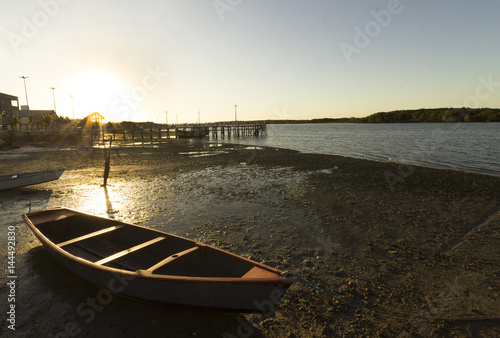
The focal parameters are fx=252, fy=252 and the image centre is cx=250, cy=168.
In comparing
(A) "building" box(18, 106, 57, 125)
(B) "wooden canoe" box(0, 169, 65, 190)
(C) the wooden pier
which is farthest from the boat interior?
(A) "building" box(18, 106, 57, 125)

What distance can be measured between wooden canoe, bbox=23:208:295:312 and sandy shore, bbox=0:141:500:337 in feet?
1.27

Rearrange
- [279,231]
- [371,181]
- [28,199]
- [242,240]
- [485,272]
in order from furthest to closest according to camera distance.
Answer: [371,181], [28,199], [279,231], [242,240], [485,272]

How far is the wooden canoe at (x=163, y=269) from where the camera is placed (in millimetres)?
3186

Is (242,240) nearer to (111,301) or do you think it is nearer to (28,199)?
(111,301)

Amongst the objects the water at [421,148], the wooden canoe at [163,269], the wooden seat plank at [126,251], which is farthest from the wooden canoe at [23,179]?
the water at [421,148]

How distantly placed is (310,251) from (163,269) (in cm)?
367

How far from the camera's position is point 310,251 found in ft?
20.1

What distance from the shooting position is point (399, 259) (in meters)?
5.71

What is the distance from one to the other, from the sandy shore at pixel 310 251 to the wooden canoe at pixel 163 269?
387 mm

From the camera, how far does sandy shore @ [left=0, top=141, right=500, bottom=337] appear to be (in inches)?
148

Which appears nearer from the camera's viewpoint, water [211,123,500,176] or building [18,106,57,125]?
water [211,123,500,176]

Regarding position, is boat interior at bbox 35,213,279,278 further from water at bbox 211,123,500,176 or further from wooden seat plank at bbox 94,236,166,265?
water at bbox 211,123,500,176

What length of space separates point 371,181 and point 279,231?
8.87 meters

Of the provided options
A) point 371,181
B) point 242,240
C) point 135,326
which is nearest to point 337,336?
point 135,326
